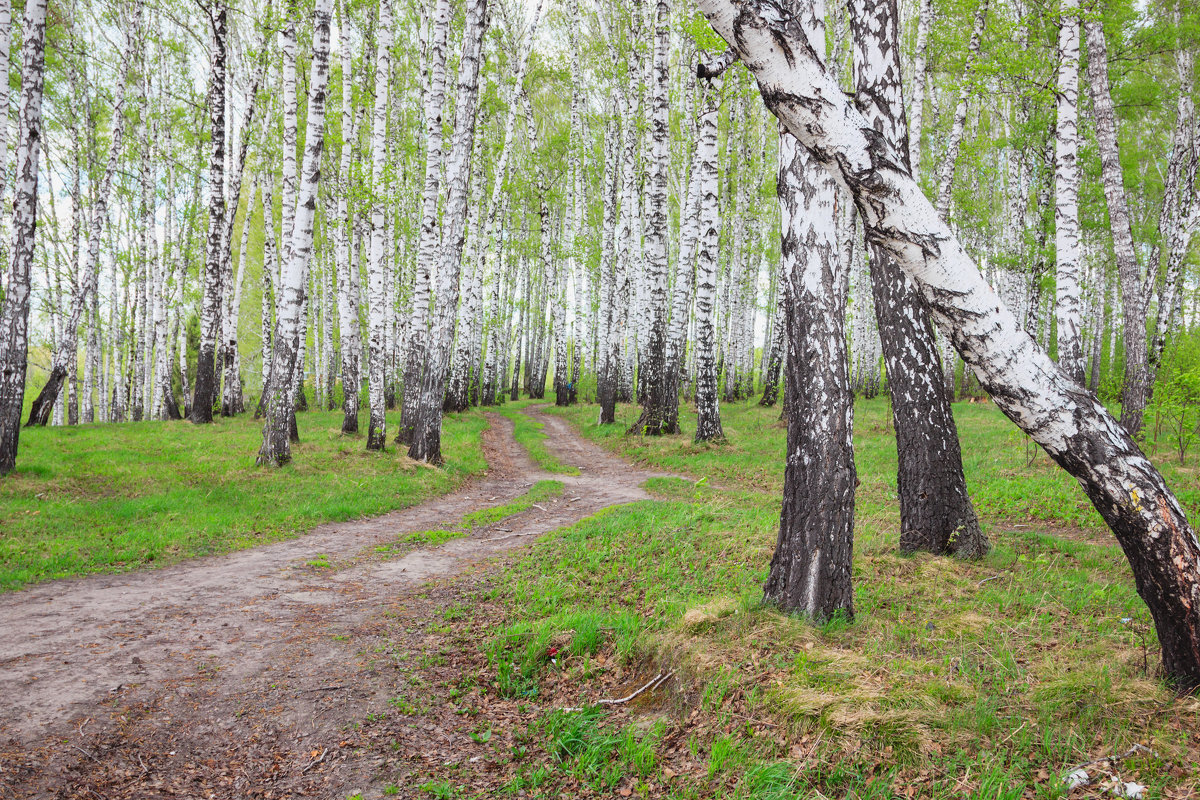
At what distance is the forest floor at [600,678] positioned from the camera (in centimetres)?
292

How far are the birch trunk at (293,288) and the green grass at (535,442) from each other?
554cm

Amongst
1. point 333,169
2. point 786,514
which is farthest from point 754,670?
point 333,169

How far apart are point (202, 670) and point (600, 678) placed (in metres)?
2.87

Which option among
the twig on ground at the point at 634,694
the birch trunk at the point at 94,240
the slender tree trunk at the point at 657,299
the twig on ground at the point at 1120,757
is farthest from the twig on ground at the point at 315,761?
the birch trunk at the point at 94,240

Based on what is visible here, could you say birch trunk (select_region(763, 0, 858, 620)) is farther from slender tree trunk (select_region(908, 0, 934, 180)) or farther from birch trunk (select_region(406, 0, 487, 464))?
slender tree trunk (select_region(908, 0, 934, 180))

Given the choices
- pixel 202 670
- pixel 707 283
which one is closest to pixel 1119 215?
pixel 707 283

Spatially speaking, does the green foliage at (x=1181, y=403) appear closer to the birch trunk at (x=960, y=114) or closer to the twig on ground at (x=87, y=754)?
the birch trunk at (x=960, y=114)

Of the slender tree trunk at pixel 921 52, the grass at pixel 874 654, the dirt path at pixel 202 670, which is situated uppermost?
the slender tree trunk at pixel 921 52

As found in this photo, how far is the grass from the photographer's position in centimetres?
282

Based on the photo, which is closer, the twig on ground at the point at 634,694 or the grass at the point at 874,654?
the grass at the point at 874,654

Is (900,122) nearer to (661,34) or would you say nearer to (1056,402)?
(1056,402)

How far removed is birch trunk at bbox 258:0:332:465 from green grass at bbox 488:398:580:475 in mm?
5535

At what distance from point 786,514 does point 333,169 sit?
22.0m

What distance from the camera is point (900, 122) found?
5.56 metres
